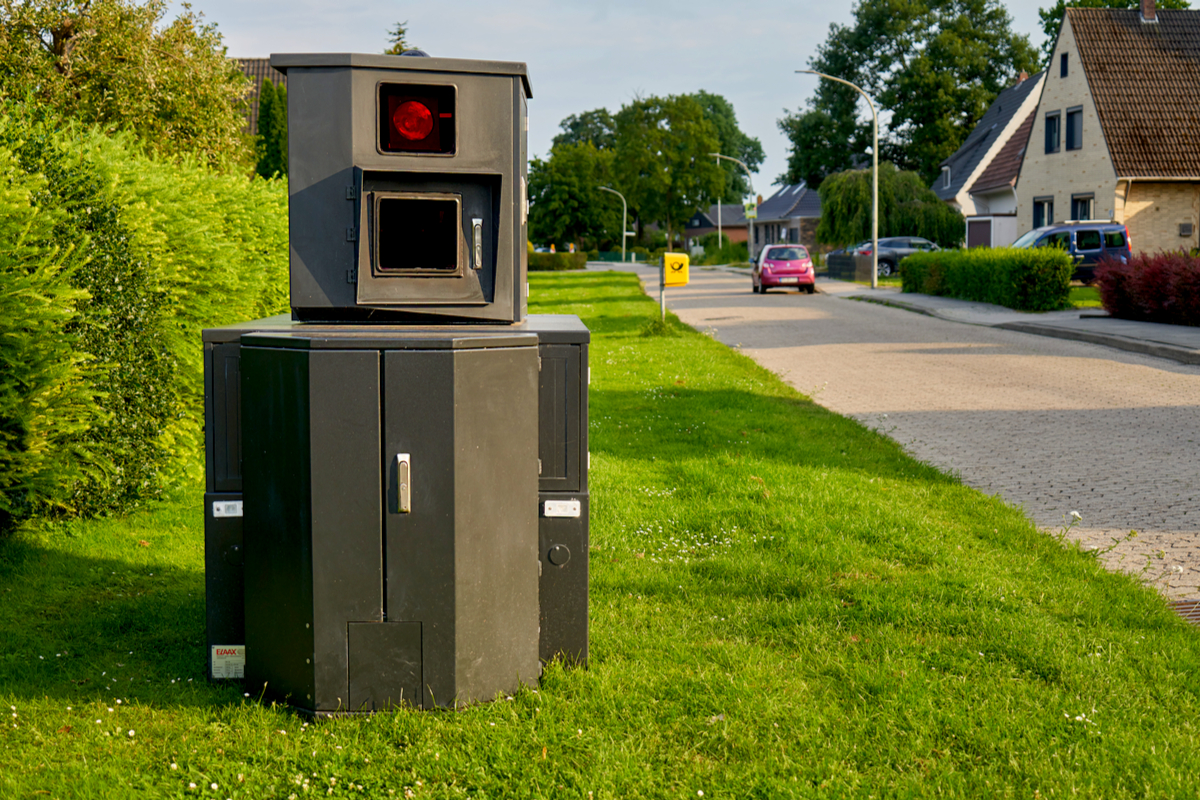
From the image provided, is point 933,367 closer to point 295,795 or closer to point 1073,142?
point 295,795


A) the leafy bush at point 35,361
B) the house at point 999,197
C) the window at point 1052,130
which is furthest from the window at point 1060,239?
the leafy bush at point 35,361

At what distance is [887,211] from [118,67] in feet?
135

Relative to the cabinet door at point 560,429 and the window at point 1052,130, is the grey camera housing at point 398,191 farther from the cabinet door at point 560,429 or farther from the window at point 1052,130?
the window at point 1052,130

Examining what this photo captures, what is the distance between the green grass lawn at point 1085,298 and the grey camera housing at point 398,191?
75.3ft

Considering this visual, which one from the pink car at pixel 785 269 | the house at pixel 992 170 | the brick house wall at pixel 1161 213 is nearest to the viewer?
the pink car at pixel 785 269

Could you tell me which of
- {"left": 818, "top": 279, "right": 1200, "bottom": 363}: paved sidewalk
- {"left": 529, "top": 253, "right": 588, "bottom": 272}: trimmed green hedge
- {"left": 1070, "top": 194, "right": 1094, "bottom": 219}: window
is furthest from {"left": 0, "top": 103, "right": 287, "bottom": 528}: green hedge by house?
{"left": 529, "top": 253, "right": 588, "bottom": 272}: trimmed green hedge

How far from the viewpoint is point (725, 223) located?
128m

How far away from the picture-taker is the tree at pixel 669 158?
3499 inches

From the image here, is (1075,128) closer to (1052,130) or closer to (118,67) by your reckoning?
(1052,130)

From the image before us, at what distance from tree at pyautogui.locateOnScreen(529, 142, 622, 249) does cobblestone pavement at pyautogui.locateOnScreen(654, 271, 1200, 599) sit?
244ft

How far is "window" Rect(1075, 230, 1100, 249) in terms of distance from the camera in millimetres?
31219

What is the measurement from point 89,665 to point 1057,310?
78.1 ft

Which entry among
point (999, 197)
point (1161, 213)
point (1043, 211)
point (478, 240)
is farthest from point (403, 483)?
point (999, 197)

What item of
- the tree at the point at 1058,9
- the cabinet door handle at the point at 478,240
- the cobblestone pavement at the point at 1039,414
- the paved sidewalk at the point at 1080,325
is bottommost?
the cobblestone pavement at the point at 1039,414
